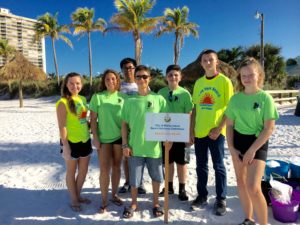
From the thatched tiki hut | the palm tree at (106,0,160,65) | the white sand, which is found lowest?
the white sand

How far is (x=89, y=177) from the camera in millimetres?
4840

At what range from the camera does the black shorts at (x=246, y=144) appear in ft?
8.94

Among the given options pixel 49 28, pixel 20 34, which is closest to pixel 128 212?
pixel 49 28

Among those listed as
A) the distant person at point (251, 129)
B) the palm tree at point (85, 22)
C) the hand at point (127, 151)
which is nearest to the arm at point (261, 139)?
the distant person at point (251, 129)

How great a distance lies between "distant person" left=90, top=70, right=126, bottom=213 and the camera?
3385 mm

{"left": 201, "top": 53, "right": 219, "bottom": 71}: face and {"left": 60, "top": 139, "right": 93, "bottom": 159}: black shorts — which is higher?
{"left": 201, "top": 53, "right": 219, "bottom": 71}: face

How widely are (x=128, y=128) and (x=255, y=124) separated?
1.46m

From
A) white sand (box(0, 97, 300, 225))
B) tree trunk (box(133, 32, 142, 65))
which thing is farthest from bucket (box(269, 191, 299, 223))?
tree trunk (box(133, 32, 142, 65))

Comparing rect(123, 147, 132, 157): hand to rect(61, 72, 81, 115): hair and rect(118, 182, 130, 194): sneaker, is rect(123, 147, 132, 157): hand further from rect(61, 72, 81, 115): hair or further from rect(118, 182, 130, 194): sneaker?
rect(118, 182, 130, 194): sneaker

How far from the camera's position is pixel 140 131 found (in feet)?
10.5

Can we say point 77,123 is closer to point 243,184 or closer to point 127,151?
point 127,151

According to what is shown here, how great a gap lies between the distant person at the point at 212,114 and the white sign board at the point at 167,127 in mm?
350

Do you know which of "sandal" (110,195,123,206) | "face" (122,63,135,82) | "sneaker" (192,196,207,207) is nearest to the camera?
"sneaker" (192,196,207,207)

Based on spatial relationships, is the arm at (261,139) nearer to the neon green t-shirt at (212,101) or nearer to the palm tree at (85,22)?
the neon green t-shirt at (212,101)
